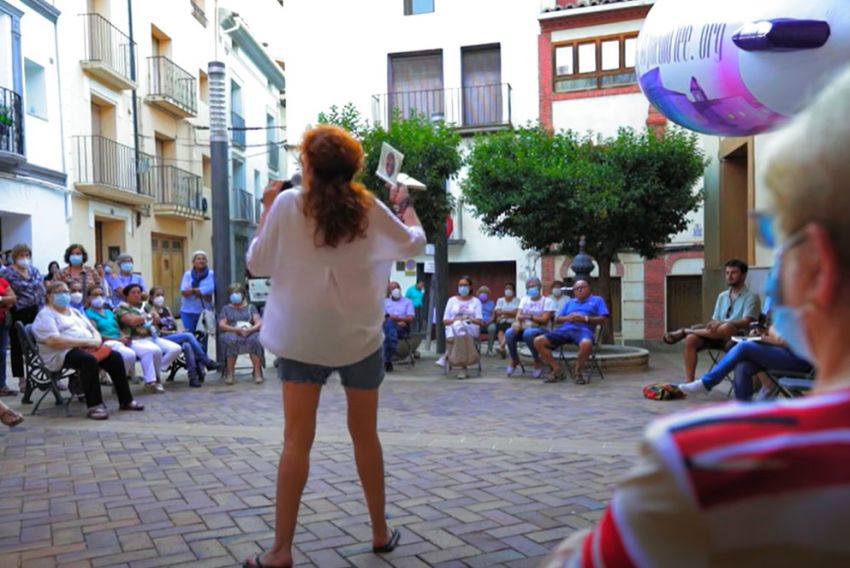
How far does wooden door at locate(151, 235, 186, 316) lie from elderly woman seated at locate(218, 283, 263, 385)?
13.4 m

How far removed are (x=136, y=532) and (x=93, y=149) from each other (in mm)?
16759

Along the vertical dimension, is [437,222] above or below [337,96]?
below

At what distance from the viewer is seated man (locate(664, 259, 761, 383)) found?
8.12 m

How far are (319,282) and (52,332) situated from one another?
5610 mm

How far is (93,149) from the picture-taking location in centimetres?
1856

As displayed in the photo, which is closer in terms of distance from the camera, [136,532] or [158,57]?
[136,532]

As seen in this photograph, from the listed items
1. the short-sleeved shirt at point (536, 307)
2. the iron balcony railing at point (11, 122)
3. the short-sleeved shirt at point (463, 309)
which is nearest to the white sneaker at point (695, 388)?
the short-sleeved shirt at point (536, 307)

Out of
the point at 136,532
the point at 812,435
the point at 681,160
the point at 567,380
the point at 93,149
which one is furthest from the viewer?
the point at 93,149

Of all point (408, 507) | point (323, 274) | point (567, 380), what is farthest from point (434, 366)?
point (323, 274)

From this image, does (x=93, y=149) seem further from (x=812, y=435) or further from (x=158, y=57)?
(x=812, y=435)

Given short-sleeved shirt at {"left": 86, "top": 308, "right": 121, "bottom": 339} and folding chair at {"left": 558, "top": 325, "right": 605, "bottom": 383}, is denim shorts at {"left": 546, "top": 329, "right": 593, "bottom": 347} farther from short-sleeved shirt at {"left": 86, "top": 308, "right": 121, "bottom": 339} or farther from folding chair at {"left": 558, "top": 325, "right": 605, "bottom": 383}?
short-sleeved shirt at {"left": 86, "top": 308, "right": 121, "bottom": 339}

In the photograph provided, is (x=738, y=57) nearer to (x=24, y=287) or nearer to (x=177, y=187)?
(x=24, y=287)

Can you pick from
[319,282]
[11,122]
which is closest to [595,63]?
[11,122]

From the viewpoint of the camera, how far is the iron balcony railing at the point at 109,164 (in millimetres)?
18234
